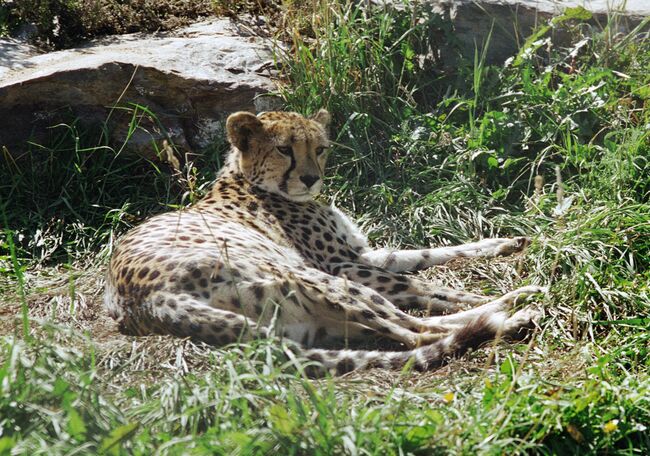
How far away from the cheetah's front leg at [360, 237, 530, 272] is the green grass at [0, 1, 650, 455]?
17 cm

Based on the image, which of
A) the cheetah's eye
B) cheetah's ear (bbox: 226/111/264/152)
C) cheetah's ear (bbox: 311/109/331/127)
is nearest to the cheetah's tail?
the cheetah's eye

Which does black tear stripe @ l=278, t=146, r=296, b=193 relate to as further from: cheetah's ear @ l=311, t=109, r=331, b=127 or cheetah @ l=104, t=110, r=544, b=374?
cheetah's ear @ l=311, t=109, r=331, b=127

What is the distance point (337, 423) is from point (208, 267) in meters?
1.55

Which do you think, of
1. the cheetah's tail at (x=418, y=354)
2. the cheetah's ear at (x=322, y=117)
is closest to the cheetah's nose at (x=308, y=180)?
the cheetah's ear at (x=322, y=117)

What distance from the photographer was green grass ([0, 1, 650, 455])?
334 cm

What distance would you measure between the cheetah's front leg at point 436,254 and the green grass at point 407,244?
17 centimetres

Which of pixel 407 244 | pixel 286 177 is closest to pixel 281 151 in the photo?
pixel 286 177

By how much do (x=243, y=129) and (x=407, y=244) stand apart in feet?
4.23

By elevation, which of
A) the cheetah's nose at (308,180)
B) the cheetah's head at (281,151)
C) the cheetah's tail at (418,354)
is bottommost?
the cheetah's tail at (418,354)

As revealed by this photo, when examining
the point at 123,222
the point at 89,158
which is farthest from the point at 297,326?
the point at 89,158

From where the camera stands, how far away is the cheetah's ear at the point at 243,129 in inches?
228

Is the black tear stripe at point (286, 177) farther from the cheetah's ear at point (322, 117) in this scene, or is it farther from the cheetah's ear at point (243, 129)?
the cheetah's ear at point (322, 117)

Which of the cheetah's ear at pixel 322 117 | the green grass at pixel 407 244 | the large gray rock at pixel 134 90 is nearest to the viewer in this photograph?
the green grass at pixel 407 244

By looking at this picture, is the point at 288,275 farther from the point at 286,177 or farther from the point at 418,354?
the point at 286,177
